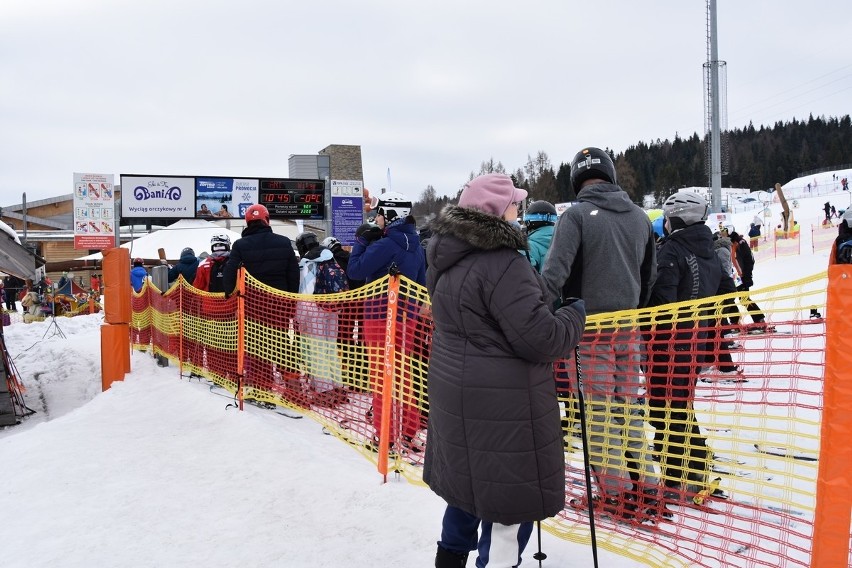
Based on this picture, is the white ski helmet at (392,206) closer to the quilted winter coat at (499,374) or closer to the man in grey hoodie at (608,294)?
the man in grey hoodie at (608,294)

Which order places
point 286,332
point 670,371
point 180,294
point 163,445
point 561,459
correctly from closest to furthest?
1. point 561,459
2. point 670,371
3. point 163,445
4. point 286,332
5. point 180,294

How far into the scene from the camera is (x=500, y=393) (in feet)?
7.22

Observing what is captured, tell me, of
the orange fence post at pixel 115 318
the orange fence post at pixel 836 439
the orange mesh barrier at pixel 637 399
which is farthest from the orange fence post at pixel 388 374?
the orange fence post at pixel 115 318

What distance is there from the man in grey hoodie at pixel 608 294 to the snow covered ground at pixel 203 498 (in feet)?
1.66

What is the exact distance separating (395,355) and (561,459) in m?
2.01

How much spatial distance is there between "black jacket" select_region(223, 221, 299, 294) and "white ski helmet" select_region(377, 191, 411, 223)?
202 cm

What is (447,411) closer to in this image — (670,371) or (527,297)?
(527,297)

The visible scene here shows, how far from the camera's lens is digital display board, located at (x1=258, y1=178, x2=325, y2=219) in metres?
23.0

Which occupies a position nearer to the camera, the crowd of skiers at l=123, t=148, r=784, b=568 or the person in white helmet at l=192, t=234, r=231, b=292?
the crowd of skiers at l=123, t=148, r=784, b=568

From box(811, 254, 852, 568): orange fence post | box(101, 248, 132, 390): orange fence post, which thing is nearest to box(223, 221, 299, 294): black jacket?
box(101, 248, 132, 390): orange fence post

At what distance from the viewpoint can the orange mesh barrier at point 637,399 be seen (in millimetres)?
2426

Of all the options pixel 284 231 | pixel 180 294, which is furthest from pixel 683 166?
pixel 180 294

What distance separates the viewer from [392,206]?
4.89 meters

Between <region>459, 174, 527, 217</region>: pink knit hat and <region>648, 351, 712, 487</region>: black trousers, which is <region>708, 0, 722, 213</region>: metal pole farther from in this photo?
<region>459, 174, 527, 217</region>: pink knit hat
